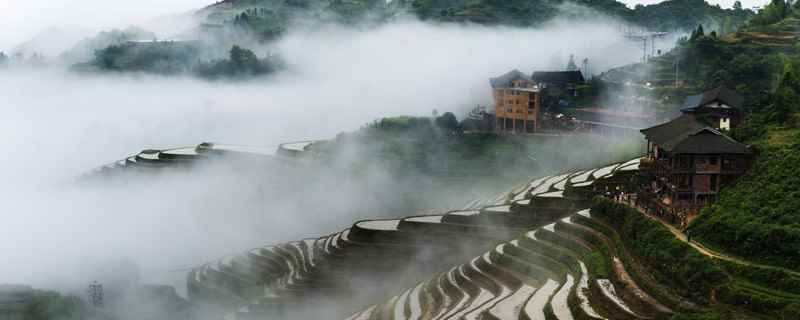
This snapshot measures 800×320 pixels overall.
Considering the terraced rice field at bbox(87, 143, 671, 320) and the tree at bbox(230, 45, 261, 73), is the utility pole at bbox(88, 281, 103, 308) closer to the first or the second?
the terraced rice field at bbox(87, 143, 671, 320)

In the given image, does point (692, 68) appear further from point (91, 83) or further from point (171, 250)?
point (91, 83)

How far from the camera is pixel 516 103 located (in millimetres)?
61781

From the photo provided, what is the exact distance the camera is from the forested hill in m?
110

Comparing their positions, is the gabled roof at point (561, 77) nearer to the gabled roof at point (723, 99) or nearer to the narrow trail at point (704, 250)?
the gabled roof at point (723, 99)

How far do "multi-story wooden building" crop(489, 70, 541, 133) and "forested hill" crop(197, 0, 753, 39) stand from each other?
44.0 metres

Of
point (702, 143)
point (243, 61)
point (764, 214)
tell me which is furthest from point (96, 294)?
point (243, 61)

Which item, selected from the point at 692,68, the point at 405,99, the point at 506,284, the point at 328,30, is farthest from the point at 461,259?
the point at 328,30

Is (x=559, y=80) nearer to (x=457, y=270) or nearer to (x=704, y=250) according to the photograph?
(x=457, y=270)

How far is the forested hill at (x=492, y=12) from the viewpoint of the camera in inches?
4316

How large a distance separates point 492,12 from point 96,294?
77.1m

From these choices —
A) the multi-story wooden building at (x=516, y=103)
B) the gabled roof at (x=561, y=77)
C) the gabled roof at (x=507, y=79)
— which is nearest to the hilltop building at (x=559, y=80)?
the gabled roof at (x=561, y=77)

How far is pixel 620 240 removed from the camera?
26.8 m

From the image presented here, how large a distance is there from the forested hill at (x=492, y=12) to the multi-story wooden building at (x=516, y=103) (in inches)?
1733

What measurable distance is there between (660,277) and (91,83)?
337 ft
